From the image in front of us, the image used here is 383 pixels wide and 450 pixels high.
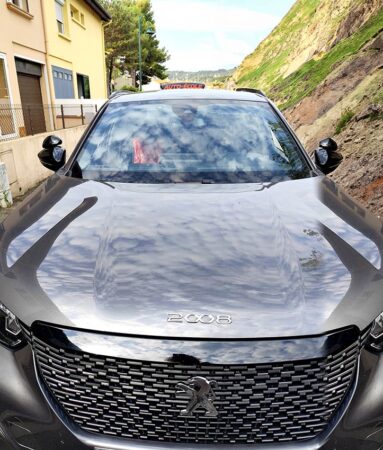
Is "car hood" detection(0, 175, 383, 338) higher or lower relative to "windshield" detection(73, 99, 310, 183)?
lower

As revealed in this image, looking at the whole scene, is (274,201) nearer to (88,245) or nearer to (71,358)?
(88,245)

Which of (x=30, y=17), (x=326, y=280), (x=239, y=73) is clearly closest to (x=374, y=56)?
(x=30, y=17)

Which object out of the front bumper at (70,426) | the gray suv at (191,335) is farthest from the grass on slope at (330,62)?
the front bumper at (70,426)

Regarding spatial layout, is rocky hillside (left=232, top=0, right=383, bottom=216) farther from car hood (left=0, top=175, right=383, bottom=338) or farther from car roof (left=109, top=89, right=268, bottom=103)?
car hood (left=0, top=175, right=383, bottom=338)

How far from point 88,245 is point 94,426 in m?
0.69

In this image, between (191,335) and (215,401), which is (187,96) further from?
(215,401)

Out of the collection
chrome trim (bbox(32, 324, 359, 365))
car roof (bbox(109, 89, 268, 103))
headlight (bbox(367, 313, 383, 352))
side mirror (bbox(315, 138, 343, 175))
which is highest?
car roof (bbox(109, 89, 268, 103))

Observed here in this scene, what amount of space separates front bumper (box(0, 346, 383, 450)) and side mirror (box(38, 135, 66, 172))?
181cm

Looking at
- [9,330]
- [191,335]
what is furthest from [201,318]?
[9,330]

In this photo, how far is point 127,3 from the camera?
4925cm

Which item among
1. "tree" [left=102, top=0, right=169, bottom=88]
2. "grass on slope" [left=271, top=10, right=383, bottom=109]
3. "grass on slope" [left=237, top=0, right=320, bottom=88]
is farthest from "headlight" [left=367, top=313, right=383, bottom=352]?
"tree" [left=102, top=0, right=169, bottom=88]

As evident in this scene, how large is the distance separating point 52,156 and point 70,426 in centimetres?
209

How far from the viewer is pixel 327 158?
3.04m

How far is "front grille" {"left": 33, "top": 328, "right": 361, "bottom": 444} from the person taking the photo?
4.46 ft
